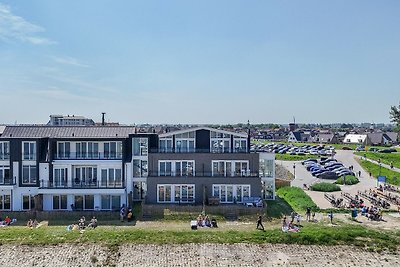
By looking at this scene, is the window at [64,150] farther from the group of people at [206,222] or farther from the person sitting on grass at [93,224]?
the group of people at [206,222]

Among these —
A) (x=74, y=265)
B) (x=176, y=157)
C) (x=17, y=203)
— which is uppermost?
(x=176, y=157)

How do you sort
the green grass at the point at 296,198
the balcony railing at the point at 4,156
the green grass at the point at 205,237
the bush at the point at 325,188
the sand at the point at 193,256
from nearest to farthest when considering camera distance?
1. the sand at the point at 193,256
2. the green grass at the point at 205,237
3. the balcony railing at the point at 4,156
4. the green grass at the point at 296,198
5. the bush at the point at 325,188

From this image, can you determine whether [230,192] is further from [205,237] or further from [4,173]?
[4,173]

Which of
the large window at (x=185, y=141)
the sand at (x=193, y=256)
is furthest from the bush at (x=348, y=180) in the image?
the sand at (x=193, y=256)

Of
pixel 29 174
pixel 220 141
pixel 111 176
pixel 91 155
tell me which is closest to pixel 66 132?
pixel 91 155

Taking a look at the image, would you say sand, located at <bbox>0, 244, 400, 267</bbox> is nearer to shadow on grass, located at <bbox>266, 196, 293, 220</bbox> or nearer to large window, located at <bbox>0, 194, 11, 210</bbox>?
shadow on grass, located at <bbox>266, 196, 293, 220</bbox>

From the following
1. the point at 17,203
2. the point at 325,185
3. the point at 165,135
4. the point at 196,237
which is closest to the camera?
the point at 196,237

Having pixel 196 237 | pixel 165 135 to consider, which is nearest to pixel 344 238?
pixel 196 237

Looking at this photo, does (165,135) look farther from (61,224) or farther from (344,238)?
(344,238)
